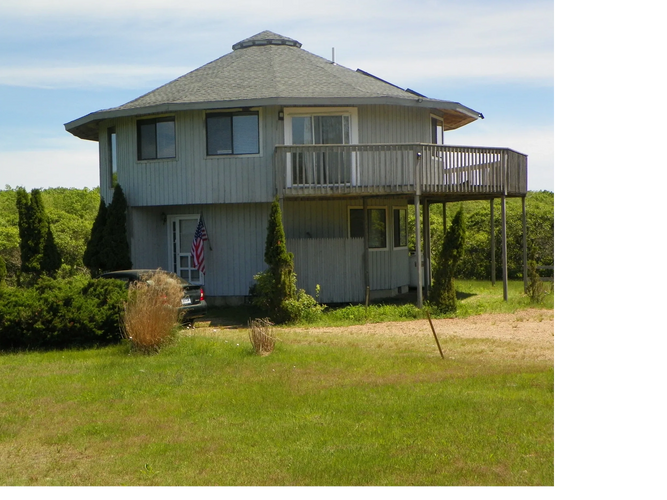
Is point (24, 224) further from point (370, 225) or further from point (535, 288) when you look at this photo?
point (535, 288)

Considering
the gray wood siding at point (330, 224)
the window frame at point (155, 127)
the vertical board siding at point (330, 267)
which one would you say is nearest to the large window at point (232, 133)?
the window frame at point (155, 127)

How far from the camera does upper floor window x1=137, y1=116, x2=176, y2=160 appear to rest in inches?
837

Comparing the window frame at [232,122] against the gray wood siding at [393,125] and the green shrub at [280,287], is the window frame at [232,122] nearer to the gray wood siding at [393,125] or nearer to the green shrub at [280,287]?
the gray wood siding at [393,125]

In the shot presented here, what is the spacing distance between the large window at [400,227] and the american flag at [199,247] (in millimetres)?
5626

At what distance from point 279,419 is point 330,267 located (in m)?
12.0

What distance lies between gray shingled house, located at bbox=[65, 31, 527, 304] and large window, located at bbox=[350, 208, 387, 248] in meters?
0.03

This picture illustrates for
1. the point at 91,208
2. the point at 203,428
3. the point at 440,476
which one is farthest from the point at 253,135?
the point at 91,208

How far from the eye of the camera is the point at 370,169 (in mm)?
19094

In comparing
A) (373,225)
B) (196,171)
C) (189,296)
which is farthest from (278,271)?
(373,225)

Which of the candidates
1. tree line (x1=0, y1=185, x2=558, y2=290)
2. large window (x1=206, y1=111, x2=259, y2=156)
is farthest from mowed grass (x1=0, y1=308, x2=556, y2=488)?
tree line (x1=0, y1=185, x2=558, y2=290)

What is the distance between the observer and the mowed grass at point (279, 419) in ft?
20.9

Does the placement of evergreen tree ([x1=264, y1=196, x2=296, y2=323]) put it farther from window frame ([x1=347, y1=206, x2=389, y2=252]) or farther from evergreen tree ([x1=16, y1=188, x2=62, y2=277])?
evergreen tree ([x1=16, y1=188, x2=62, y2=277])
